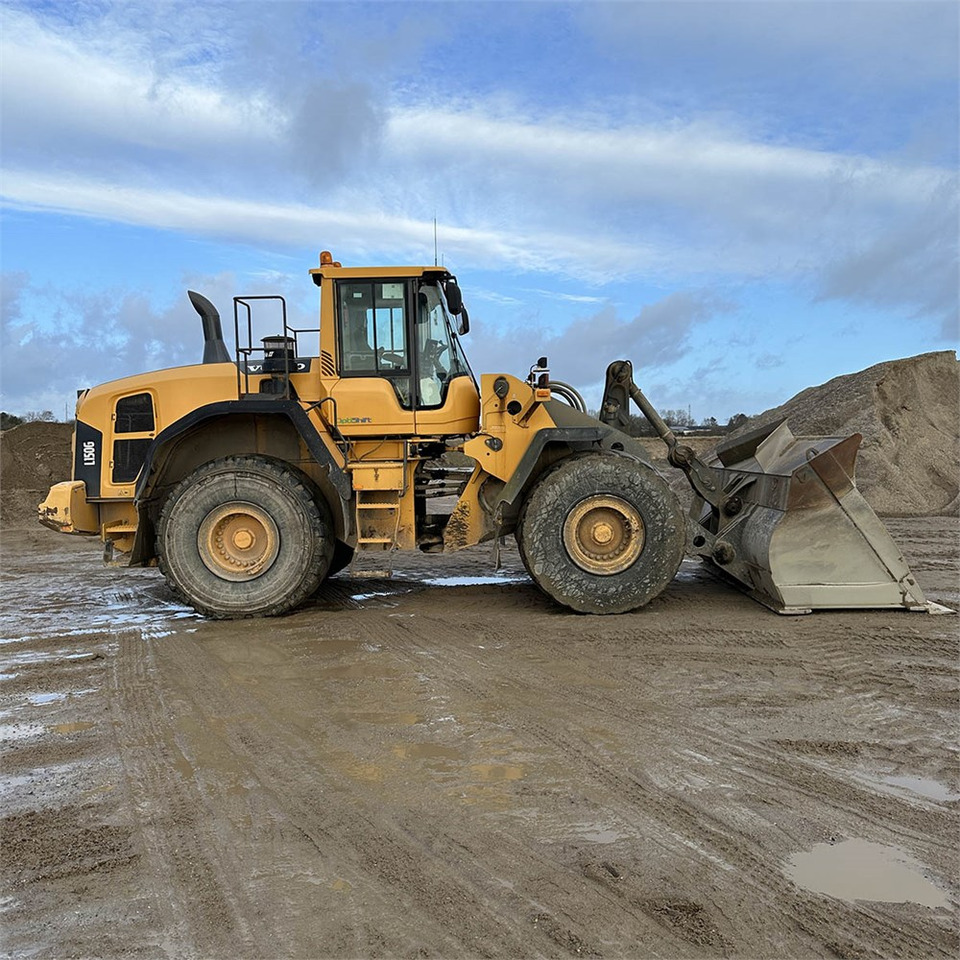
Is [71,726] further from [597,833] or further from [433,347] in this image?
[433,347]

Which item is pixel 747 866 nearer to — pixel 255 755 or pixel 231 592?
pixel 255 755

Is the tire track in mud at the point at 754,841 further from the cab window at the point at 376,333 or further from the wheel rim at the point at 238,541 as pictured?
the cab window at the point at 376,333

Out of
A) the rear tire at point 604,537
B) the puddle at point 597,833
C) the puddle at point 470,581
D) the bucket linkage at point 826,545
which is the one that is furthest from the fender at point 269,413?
the puddle at point 597,833

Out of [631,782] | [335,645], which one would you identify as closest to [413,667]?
[335,645]

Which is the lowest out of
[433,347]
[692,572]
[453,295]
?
[692,572]

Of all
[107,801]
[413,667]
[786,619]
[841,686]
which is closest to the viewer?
[107,801]

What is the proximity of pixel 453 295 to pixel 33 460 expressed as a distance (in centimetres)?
1326

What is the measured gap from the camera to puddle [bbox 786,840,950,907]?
113 inches

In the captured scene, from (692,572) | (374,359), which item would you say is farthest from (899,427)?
(374,359)

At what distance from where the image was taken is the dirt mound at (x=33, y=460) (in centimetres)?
1647

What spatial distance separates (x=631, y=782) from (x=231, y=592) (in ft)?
14.7

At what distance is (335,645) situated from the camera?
631 centimetres

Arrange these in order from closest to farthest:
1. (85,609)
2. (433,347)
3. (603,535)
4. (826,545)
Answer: (826,545) → (603,535) → (433,347) → (85,609)

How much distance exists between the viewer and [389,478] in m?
7.36
